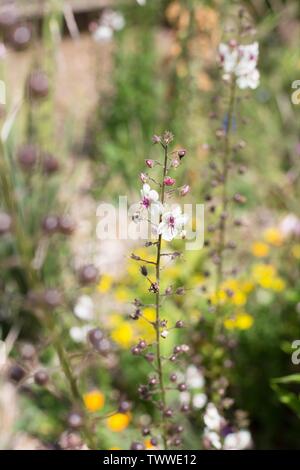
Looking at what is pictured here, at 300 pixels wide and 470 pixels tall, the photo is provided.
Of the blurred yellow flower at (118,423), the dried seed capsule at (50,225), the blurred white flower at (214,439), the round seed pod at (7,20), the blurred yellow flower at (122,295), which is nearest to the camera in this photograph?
the round seed pod at (7,20)

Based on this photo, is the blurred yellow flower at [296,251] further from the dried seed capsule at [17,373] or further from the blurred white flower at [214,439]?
the dried seed capsule at [17,373]

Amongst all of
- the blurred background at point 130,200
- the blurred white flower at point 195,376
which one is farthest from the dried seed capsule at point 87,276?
the blurred white flower at point 195,376

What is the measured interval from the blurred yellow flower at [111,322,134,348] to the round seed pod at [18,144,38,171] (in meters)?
1.74

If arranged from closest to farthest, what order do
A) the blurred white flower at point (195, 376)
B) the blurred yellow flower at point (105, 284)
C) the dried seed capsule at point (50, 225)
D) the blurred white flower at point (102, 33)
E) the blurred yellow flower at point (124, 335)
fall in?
the dried seed capsule at point (50, 225) → the blurred white flower at point (195, 376) → the blurred yellow flower at point (124, 335) → the blurred yellow flower at point (105, 284) → the blurred white flower at point (102, 33)

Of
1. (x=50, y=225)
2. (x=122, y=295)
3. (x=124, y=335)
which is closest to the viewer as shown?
(x=50, y=225)

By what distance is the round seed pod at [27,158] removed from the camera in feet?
4.20

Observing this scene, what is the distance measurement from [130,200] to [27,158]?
301cm

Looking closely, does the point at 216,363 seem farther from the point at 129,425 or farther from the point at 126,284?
the point at 126,284

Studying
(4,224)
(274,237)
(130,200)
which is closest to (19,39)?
(4,224)

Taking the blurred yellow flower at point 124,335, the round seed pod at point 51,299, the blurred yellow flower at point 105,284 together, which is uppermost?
the round seed pod at point 51,299

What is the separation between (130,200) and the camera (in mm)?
4281

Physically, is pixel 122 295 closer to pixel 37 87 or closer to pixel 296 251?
pixel 296 251

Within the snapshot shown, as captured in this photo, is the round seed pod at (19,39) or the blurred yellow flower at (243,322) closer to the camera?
the round seed pod at (19,39)

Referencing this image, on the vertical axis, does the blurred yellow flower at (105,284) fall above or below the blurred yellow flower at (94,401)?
above
